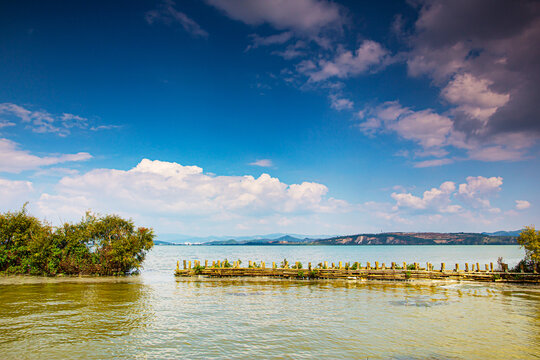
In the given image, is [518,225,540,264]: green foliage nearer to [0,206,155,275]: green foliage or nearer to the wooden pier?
the wooden pier

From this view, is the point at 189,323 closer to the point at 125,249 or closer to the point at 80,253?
the point at 125,249

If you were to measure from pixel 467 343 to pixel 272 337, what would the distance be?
1106 cm

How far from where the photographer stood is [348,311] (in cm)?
2573

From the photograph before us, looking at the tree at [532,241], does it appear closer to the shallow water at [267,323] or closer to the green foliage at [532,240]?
the green foliage at [532,240]

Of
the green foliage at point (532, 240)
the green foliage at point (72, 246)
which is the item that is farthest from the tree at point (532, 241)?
the green foliage at point (72, 246)

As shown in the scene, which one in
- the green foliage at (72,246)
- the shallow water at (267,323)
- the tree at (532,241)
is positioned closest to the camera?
the shallow water at (267,323)

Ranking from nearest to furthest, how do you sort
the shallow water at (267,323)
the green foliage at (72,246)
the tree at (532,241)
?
the shallow water at (267,323), the tree at (532,241), the green foliage at (72,246)

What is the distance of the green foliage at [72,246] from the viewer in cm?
4541

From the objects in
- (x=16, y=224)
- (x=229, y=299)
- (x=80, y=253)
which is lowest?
(x=229, y=299)

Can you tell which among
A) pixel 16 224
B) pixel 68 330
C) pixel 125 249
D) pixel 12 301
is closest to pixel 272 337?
pixel 68 330

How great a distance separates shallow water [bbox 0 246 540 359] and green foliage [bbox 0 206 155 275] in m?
9.53

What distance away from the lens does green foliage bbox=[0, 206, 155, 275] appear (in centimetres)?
4541

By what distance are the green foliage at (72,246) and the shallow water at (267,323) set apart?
9534 mm

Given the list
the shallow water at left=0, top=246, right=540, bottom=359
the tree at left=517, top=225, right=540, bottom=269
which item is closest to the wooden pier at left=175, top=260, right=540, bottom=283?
the tree at left=517, top=225, right=540, bottom=269
